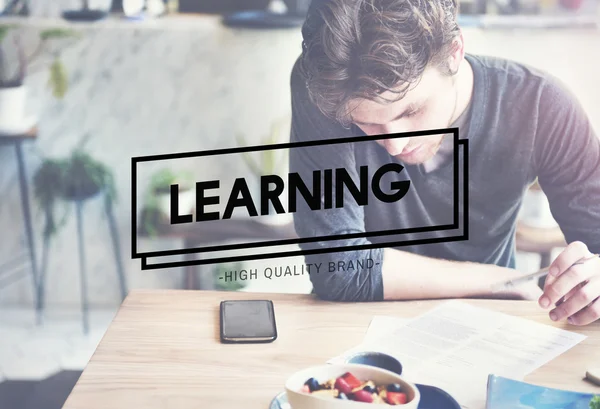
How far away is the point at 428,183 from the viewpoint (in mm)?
1843

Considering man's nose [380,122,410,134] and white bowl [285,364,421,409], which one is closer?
white bowl [285,364,421,409]

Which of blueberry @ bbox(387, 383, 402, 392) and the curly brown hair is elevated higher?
the curly brown hair

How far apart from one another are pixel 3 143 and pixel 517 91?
1.28 m

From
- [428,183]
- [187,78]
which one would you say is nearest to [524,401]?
[428,183]

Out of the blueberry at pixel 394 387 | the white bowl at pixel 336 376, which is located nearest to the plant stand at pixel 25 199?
the white bowl at pixel 336 376

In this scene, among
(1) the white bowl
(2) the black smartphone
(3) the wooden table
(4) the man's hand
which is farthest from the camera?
(4) the man's hand

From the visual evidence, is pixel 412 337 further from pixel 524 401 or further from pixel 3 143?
pixel 3 143

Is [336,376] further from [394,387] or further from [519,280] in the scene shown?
[519,280]

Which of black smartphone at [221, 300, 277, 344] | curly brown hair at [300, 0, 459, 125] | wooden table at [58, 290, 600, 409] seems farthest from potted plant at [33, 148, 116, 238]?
curly brown hair at [300, 0, 459, 125]

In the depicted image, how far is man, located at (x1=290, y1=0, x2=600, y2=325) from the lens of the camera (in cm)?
171

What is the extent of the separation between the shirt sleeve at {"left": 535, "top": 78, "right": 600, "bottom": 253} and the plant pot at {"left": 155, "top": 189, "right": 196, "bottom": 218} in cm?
88

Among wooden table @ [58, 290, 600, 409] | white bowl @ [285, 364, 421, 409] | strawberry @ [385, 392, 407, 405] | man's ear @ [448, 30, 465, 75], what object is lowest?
wooden table @ [58, 290, 600, 409]

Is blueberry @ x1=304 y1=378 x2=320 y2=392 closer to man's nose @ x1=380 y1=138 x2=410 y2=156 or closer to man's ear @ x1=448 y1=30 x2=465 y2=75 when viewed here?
man's nose @ x1=380 y1=138 x2=410 y2=156

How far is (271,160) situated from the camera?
1.78m
